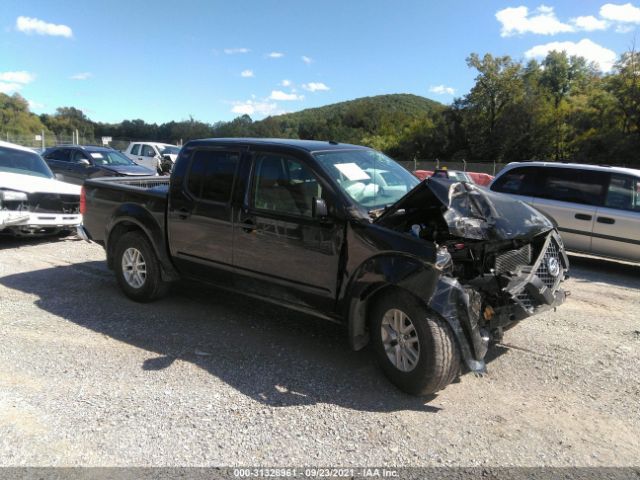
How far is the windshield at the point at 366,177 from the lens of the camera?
14.0 ft

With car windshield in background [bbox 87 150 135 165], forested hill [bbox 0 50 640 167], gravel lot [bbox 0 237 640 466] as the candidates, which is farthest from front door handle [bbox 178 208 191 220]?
forested hill [bbox 0 50 640 167]

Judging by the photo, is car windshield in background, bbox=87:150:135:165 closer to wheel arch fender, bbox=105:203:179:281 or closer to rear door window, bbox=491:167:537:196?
wheel arch fender, bbox=105:203:179:281

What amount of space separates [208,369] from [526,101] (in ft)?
173

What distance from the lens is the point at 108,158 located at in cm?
1602

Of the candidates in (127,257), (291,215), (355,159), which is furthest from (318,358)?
(127,257)

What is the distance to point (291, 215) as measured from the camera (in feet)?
14.2

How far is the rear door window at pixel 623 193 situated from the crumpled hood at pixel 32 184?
938 cm

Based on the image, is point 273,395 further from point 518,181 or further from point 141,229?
point 518,181

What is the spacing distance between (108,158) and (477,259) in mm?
14767

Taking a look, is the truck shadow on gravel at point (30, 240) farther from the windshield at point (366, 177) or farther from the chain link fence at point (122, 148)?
the chain link fence at point (122, 148)

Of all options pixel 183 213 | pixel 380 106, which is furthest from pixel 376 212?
pixel 380 106

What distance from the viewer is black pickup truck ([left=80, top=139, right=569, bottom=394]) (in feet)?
11.7

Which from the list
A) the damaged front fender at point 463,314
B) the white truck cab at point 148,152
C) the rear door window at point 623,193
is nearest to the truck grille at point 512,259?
the damaged front fender at point 463,314

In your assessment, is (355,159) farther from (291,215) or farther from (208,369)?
(208,369)
